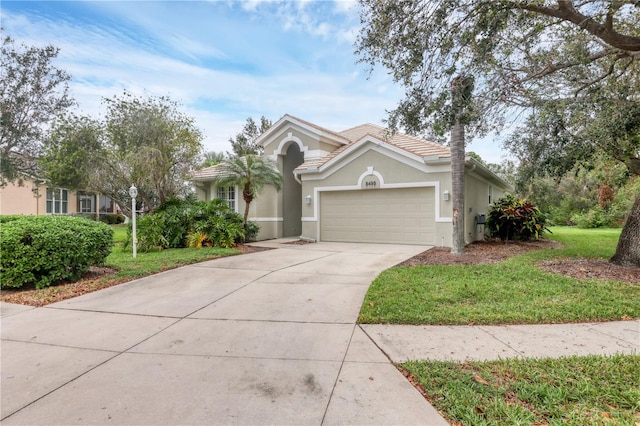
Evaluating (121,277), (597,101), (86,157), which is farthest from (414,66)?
(86,157)

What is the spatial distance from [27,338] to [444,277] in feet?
21.9

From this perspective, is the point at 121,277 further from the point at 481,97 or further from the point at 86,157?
the point at 86,157

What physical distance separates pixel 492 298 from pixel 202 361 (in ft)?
14.5

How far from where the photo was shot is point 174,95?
1594cm

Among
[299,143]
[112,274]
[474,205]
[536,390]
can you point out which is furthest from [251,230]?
[536,390]

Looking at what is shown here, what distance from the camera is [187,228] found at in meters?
12.6

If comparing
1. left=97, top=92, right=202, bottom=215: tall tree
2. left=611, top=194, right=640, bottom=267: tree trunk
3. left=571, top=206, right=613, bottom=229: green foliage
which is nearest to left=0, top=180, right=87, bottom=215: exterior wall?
left=97, top=92, right=202, bottom=215: tall tree

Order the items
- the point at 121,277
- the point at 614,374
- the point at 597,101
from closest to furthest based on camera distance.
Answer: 1. the point at 614,374
2. the point at 121,277
3. the point at 597,101

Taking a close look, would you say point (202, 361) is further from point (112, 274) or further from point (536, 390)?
point (112, 274)

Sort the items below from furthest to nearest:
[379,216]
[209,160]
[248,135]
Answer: [248,135]
[209,160]
[379,216]

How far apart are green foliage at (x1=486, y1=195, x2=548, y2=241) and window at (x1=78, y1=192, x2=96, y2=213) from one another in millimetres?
30884

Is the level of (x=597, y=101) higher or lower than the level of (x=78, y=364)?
higher

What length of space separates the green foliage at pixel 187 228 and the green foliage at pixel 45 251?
4.66 meters

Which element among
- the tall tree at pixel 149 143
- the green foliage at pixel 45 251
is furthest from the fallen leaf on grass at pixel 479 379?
the tall tree at pixel 149 143
